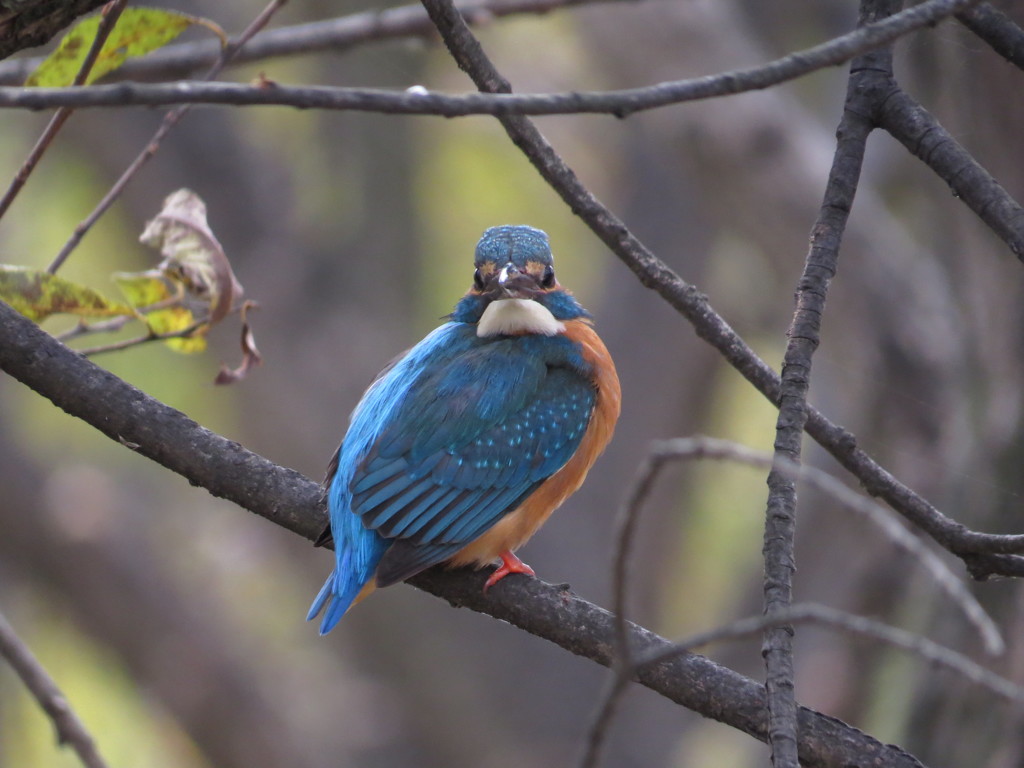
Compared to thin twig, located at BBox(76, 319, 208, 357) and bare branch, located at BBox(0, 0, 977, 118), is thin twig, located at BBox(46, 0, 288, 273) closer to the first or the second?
thin twig, located at BBox(76, 319, 208, 357)

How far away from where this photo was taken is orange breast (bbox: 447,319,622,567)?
2797 mm

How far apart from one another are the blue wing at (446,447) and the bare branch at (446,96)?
4.52 ft

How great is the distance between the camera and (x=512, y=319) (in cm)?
320

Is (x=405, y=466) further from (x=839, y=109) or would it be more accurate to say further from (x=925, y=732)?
(x=839, y=109)

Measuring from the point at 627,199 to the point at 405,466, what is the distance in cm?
586

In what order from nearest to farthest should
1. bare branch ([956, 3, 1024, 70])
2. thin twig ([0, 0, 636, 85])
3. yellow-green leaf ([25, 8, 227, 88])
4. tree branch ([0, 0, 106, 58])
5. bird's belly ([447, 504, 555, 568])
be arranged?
tree branch ([0, 0, 106, 58]) < bare branch ([956, 3, 1024, 70]) < yellow-green leaf ([25, 8, 227, 88]) < bird's belly ([447, 504, 555, 568]) < thin twig ([0, 0, 636, 85])

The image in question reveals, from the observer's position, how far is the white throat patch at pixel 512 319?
3191 millimetres

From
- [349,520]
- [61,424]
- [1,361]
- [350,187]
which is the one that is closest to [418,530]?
[349,520]

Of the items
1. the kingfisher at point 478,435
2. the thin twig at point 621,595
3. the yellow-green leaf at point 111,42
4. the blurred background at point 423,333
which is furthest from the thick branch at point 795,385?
the blurred background at point 423,333

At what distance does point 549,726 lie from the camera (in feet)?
23.5

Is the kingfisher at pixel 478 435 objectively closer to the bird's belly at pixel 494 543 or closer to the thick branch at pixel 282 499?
the bird's belly at pixel 494 543

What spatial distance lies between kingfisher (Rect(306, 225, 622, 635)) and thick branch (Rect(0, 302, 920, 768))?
0.66ft

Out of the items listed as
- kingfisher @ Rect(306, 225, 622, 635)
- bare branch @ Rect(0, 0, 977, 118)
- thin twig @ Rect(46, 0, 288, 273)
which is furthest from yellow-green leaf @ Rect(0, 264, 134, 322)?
bare branch @ Rect(0, 0, 977, 118)

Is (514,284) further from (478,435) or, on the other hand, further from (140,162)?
(140,162)
